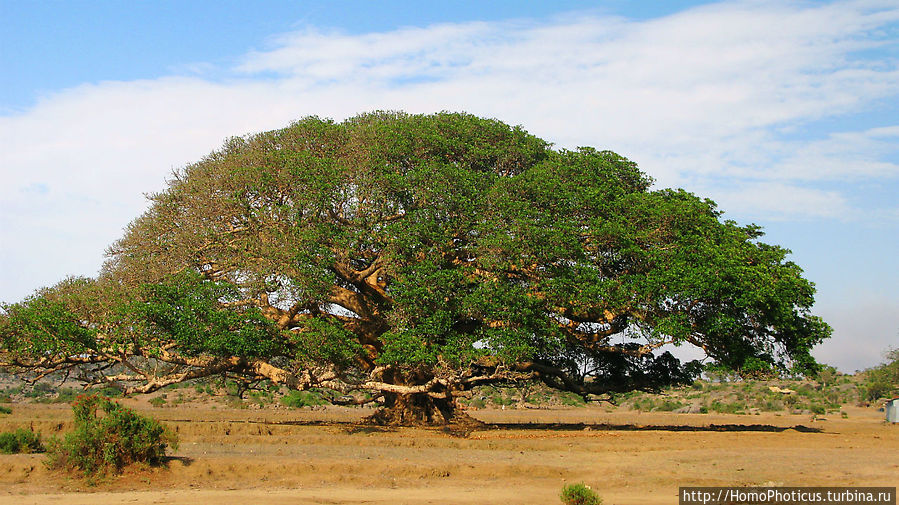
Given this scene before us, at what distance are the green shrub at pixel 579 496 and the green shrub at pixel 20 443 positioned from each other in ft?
42.2

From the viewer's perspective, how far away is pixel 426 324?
2238 cm

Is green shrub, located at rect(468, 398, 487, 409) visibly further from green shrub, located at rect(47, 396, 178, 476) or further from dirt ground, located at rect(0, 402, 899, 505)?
green shrub, located at rect(47, 396, 178, 476)

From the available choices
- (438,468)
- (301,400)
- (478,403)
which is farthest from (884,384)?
(438,468)

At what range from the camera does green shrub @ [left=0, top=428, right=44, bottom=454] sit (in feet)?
57.8

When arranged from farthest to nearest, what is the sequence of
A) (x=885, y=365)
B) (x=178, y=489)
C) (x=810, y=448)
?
1. (x=885, y=365)
2. (x=810, y=448)
3. (x=178, y=489)

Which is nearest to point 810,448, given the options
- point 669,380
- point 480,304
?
point 669,380

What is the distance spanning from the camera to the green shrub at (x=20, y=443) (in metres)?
17.6

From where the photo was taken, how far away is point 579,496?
12.7 meters

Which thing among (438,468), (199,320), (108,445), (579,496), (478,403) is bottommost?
(478,403)

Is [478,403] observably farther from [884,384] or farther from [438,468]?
[438,468]

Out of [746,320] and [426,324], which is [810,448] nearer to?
[746,320]

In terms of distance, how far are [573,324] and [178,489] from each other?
579 inches

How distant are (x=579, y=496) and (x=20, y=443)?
13.3 metres

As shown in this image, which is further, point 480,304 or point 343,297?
point 343,297
